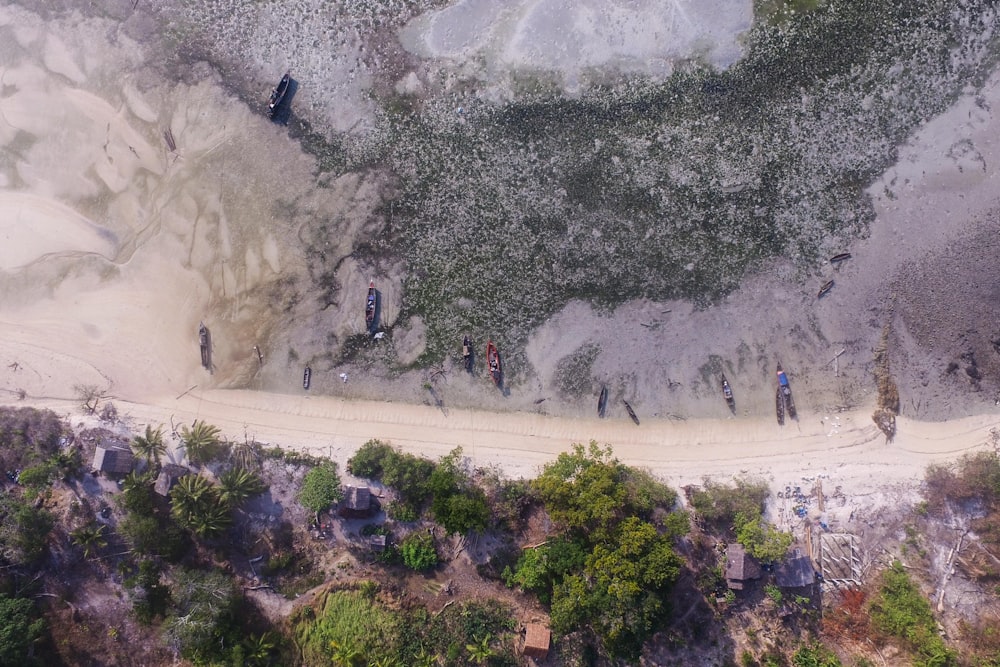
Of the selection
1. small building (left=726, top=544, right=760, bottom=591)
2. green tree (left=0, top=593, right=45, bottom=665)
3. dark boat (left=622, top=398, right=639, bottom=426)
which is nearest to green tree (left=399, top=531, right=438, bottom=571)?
dark boat (left=622, top=398, right=639, bottom=426)

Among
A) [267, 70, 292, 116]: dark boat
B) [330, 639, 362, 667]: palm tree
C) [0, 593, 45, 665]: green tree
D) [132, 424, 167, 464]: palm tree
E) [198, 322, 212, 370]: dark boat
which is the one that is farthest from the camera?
[198, 322, 212, 370]: dark boat

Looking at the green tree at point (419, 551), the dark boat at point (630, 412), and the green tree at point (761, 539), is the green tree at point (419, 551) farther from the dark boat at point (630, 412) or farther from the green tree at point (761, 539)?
the green tree at point (761, 539)

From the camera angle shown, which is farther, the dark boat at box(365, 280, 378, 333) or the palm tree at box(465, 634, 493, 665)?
the dark boat at box(365, 280, 378, 333)

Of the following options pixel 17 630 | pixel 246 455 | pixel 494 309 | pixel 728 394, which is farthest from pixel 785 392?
pixel 17 630

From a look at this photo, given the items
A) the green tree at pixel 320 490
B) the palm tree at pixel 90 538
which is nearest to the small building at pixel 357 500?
Result: the green tree at pixel 320 490

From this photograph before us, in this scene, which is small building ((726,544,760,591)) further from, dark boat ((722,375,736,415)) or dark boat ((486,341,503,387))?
dark boat ((486,341,503,387))

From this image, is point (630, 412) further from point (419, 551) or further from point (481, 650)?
point (481, 650)
